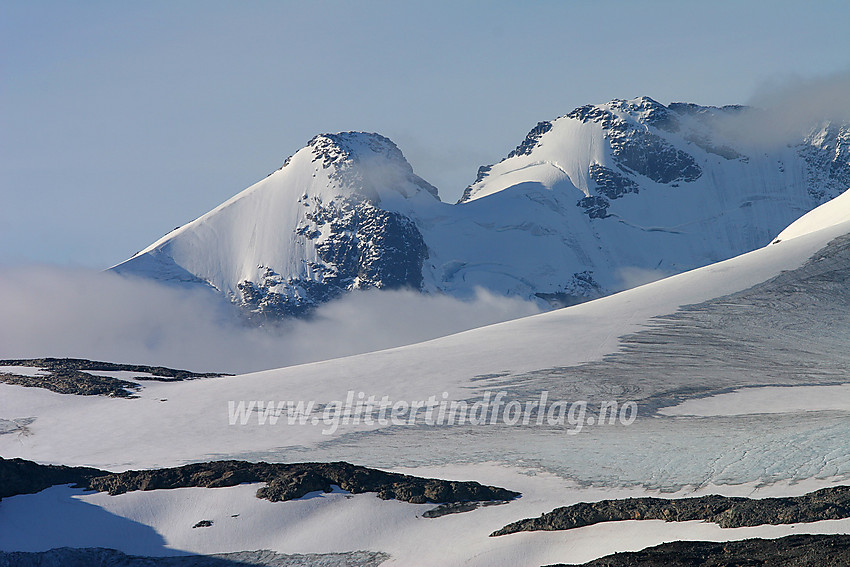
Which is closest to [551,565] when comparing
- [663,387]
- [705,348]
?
[663,387]

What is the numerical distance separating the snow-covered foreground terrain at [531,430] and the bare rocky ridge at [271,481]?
685 millimetres

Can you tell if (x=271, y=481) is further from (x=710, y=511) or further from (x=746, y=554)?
(x=746, y=554)

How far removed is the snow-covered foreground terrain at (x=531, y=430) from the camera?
33938 millimetres

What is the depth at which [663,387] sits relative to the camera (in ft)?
199

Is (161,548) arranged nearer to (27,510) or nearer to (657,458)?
(27,510)

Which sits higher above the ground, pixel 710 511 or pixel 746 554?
pixel 710 511

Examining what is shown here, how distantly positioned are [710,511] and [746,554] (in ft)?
15.2

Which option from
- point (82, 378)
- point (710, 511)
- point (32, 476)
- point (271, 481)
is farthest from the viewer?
point (82, 378)

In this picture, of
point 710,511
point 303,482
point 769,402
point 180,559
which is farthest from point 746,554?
point 769,402

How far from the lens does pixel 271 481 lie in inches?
1497

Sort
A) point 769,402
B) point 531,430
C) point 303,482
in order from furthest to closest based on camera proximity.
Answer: point 769,402 < point 531,430 < point 303,482

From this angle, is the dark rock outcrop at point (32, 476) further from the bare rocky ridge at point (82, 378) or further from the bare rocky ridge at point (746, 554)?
the bare rocky ridge at point (82, 378)

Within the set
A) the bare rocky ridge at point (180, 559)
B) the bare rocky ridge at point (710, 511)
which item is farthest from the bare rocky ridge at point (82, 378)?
the bare rocky ridge at point (710, 511)

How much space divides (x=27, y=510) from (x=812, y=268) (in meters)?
68.4
